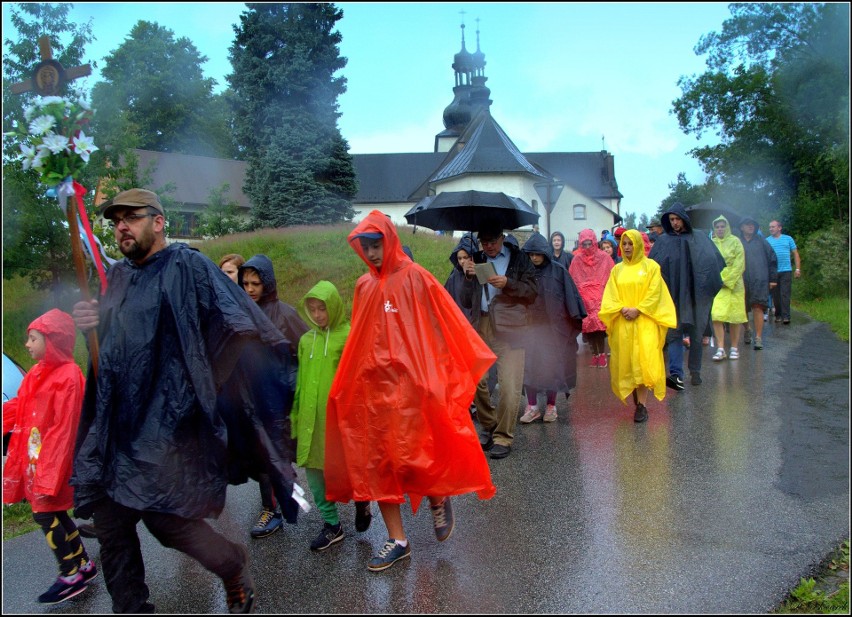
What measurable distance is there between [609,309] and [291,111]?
1803cm

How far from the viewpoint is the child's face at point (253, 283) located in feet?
17.8

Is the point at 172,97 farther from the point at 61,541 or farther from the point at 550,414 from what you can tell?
the point at 61,541

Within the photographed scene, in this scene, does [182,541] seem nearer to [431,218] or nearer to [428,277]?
[428,277]

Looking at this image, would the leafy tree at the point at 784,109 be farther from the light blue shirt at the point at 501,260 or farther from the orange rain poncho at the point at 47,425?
the orange rain poncho at the point at 47,425

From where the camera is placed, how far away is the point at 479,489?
4.62 m

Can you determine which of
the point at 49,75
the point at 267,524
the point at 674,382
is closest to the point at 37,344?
the point at 49,75

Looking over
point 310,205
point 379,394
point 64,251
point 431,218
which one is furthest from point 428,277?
point 310,205

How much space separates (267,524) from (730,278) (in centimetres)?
871

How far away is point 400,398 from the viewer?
4520mm

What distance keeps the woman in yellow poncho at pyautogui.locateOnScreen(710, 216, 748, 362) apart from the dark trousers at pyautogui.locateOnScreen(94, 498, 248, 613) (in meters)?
9.55

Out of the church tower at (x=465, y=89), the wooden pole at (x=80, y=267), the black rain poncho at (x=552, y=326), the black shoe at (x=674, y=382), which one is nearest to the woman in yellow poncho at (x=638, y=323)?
the black rain poncho at (x=552, y=326)

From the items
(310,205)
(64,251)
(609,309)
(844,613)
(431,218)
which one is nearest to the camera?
(844,613)

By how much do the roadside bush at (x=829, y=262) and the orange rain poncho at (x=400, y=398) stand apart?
3.13 meters

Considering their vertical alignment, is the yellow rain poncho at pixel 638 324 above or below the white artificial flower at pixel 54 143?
below
